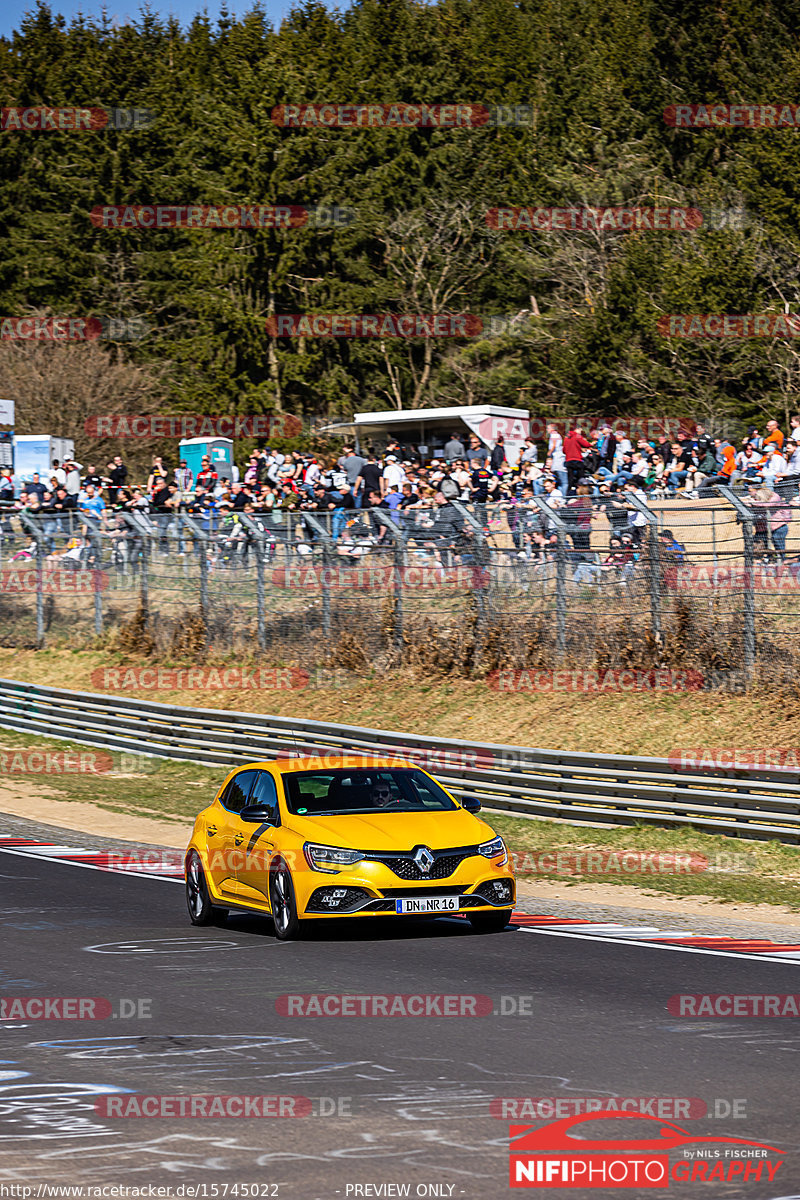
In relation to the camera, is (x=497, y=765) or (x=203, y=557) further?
(x=203, y=557)

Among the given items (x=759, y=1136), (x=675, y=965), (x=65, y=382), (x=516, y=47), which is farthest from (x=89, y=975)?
(x=516, y=47)

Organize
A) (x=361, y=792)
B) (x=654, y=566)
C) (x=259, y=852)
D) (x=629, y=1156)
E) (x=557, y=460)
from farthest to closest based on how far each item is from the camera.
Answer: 1. (x=557, y=460)
2. (x=654, y=566)
3. (x=361, y=792)
4. (x=259, y=852)
5. (x=629, y=1156)

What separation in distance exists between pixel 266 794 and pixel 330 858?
1.42m

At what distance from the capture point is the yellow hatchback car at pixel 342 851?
11445mm

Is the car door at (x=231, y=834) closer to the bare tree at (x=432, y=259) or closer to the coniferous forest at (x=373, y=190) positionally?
the coniferous forest at (x=373, y=190)

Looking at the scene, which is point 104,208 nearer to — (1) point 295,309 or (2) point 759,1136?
(1) point 295,309

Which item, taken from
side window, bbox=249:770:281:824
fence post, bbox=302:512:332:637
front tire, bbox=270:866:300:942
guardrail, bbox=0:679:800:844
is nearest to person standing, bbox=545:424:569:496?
fence post, bbox=302:512:332:637

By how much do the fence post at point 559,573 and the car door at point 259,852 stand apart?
32.4ft

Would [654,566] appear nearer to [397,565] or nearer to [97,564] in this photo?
[397,565]

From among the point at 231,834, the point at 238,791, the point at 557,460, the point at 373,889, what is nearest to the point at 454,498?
the point at 557,460

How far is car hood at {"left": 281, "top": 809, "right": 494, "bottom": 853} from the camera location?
Answer: 11539 mm

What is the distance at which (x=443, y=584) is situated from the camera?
2452 centimetres

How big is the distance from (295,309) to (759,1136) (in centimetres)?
6373

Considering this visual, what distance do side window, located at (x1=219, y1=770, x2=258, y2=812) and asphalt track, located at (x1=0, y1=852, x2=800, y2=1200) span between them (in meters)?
1.01
